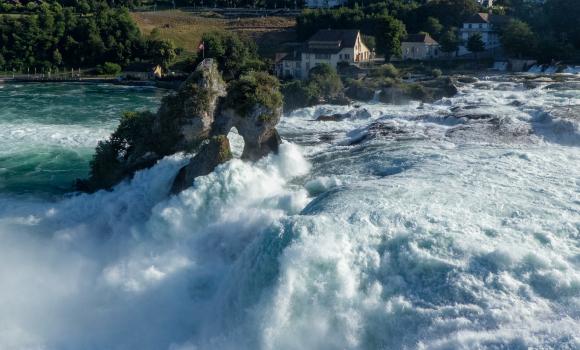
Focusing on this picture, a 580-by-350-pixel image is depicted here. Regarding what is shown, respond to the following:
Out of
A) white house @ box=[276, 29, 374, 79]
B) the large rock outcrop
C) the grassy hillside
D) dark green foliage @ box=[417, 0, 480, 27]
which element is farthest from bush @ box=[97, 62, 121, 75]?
the large rock outcrop

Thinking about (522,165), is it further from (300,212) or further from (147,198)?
(147,198)

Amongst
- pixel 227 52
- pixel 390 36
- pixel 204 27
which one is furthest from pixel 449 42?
pixel 204 27

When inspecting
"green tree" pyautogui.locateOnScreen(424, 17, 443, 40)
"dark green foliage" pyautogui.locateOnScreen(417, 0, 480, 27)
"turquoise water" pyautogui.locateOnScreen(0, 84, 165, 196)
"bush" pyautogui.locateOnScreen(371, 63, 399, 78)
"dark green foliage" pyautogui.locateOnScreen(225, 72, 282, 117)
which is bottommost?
"turquoise water" pyautogui.locateOnScreen(0, 84, 165, 196)

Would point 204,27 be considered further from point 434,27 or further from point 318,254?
point 318,254

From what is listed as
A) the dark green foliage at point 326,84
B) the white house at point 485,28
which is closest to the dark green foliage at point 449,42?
the white house at point 485,28

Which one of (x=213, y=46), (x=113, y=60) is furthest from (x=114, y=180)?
(x=113, y=60)

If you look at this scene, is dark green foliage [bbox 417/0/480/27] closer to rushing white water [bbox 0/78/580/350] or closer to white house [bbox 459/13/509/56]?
white house [bbox 459/13/509/56]
